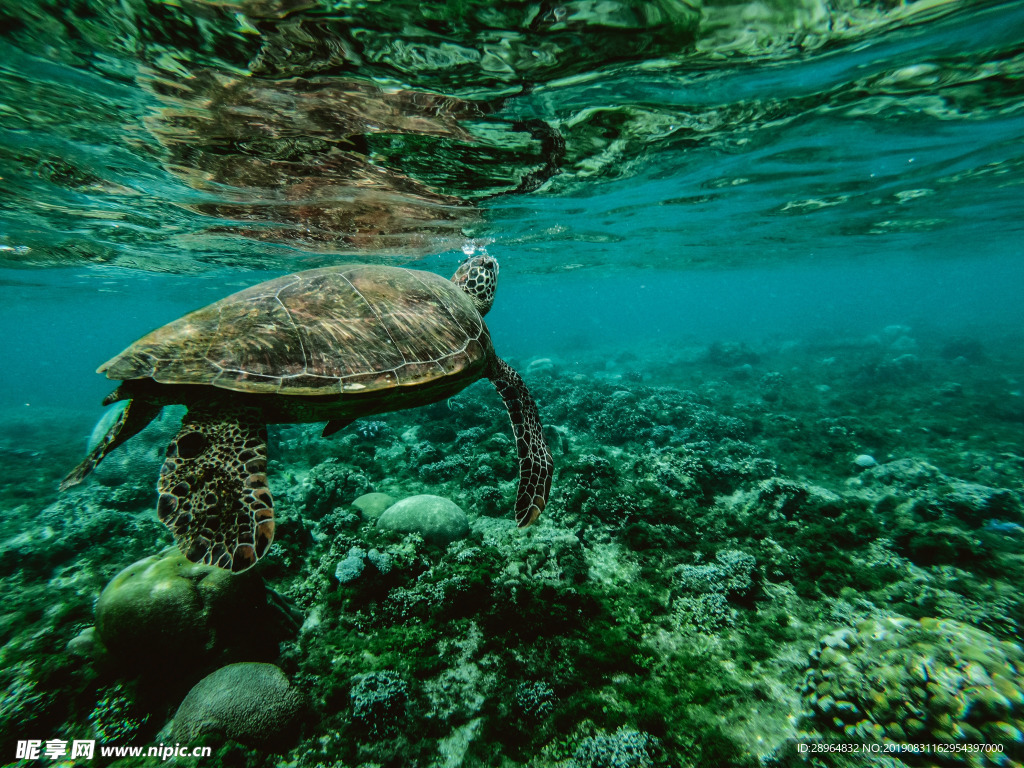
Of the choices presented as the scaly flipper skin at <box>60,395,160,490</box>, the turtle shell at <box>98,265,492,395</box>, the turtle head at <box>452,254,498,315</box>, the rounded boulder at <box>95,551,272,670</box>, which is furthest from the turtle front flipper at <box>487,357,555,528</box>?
the scaly flipper skin at <box>60,395,160,490</box>

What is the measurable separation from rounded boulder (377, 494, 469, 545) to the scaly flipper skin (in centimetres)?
354

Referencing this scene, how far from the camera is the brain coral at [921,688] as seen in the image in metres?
2.80

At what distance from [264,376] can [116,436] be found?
1700 millimetres

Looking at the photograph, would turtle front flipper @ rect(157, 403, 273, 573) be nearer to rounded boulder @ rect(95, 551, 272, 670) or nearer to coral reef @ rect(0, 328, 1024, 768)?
rounded boulder @ rect(95, 551, 272, 670)

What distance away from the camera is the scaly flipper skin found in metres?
3.64

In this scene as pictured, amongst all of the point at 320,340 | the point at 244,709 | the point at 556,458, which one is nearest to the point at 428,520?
the point at 244,709

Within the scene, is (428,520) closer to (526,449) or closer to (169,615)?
(526,449)

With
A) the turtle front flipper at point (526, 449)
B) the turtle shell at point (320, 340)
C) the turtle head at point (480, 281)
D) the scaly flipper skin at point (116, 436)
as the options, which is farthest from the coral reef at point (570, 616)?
the turtle head at point (480, 281)

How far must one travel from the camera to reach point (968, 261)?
40.8 metres

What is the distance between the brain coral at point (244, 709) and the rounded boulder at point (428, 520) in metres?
2.58

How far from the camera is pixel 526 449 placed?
514 centimetres

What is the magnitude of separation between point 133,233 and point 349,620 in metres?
16.3

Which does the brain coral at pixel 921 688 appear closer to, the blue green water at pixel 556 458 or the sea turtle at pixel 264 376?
the blue green water at pixel 556 458

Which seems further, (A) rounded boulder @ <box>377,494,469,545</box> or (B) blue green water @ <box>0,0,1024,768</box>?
(A) rounded boulder @ <box>377,494,469,545</box>
